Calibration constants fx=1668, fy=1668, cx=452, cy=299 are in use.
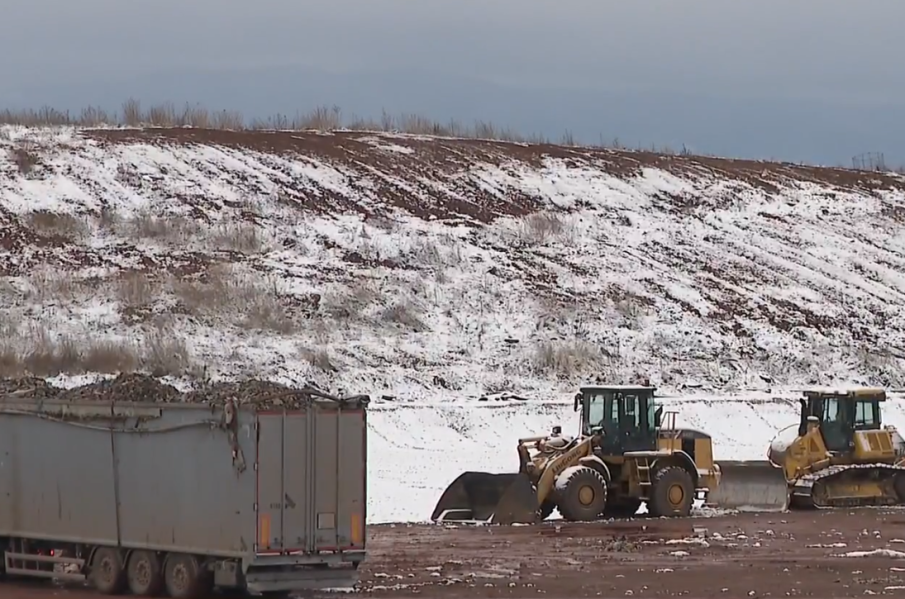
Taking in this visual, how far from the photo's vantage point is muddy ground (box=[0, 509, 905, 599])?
18.2 m

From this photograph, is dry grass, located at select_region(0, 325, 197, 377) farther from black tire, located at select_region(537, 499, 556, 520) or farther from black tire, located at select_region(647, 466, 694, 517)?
black tire, located at select_region(647, 466, 694, 517)

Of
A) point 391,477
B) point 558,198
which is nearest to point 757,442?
point 391,477

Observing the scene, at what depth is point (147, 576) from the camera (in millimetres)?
17562

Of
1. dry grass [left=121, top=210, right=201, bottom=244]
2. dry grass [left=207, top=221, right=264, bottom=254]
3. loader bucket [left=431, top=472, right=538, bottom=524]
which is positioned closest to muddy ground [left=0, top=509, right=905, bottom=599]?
loader bucket [left=431, top=472, right=538, bottom=524]

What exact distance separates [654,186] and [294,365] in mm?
21878

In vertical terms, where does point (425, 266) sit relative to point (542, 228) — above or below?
below

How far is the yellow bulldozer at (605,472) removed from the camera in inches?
A: 1054

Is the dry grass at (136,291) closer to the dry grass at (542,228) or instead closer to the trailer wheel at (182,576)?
the dry grass at (542,228)

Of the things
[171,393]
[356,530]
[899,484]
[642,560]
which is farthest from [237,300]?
[356,530]

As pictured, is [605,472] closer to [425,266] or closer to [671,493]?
[671,493]

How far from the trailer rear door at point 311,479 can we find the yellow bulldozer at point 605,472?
9.42 metres

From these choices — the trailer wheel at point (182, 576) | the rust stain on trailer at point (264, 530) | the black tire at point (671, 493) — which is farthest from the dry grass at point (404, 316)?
the rust stain on trailer at point (264, 530)

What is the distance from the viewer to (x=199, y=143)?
54.4 metres

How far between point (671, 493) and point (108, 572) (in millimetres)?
12152
